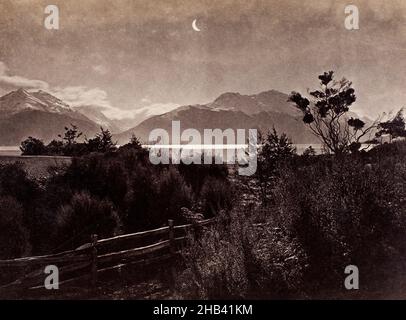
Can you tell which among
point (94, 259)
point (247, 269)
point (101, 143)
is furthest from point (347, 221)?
point (101, 143)

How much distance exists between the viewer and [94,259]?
30.2 feet

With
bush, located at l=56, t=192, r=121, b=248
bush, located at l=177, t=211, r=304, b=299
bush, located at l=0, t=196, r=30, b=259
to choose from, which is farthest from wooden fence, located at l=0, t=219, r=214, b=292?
bush, located at l=177, t=211, r=304, b=299

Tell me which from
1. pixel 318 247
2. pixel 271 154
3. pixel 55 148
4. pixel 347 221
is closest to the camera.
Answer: pixel 318 247

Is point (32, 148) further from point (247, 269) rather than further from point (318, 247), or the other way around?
point (318, 247)

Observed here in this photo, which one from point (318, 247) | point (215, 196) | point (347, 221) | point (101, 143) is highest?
point (101, 143)

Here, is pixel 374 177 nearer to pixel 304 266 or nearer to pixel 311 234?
pixel 311 234

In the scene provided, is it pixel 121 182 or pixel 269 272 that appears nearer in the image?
pixel 269 272

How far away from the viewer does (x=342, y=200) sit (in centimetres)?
797

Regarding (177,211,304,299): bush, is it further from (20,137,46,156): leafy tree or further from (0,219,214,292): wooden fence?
(20,137,46,156): leafy tree

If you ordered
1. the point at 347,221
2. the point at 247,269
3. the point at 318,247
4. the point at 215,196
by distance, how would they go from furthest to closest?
the point at 215,196 < the point at 347,221 < the point at 318,247 < the point at 247,269

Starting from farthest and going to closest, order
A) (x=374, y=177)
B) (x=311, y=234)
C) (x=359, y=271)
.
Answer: (x=374, y=177)
(x=311, y=234)
(x=359, y=271)
